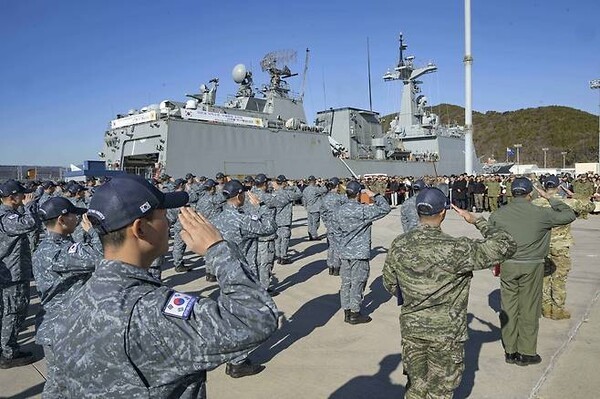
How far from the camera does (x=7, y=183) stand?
5.54 m

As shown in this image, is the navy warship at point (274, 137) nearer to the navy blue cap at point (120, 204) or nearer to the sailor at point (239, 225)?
the sailor at point (239, 225)

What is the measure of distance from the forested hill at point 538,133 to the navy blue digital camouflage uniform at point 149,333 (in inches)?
3637

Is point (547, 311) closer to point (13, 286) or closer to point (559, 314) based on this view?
point (559, 314)

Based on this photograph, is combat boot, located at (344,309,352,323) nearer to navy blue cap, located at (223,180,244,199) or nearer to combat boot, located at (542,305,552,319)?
navy blue cap, located at (223,180,244,199)

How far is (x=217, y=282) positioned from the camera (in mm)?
3119

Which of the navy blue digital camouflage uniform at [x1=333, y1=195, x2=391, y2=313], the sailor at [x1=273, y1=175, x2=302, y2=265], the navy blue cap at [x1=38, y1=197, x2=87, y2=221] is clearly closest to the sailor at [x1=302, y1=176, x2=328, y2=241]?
the sailor at [x1=273, y1=175, x2=302, y2=265]

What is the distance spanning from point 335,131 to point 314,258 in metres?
22.5

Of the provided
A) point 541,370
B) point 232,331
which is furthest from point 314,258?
point 232,331

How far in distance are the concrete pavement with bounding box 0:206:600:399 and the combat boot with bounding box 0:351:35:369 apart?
0.31ft

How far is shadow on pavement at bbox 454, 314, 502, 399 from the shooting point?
3.91 meters

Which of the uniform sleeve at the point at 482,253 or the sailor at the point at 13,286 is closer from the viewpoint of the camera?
the uniform sleeve at the point at 482,253

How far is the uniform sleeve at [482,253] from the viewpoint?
2838mm

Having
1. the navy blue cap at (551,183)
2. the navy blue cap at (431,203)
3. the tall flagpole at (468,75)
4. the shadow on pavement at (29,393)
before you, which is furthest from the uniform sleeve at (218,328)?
the tall flagpole at (468,75)

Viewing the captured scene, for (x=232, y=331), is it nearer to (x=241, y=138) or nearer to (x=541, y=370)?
(x=541, y=370)
